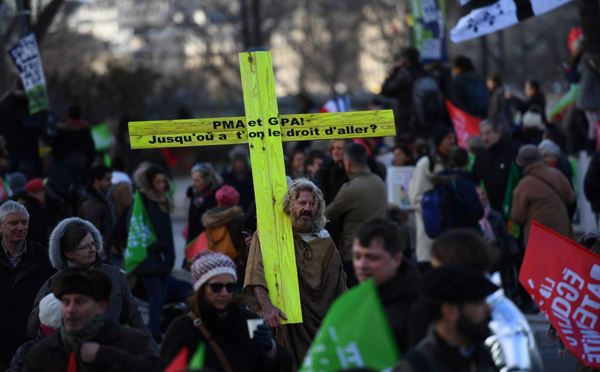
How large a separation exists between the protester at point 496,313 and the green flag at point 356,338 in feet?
1.26

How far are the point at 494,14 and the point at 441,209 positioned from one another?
2.50 meters

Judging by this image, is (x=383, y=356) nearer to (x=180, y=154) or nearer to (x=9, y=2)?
(x=180, y=154)

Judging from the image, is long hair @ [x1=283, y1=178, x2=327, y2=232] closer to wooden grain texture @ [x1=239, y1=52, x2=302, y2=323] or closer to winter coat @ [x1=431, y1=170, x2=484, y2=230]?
wooden grain texture @ [x1=239, y1=52, x2=302, y2=323]

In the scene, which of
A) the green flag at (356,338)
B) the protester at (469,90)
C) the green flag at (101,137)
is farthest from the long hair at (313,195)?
the green flag at (101,137)

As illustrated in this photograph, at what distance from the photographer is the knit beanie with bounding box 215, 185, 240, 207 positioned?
9383mm

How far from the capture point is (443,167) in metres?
11.1

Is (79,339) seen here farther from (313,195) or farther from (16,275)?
(313,195)

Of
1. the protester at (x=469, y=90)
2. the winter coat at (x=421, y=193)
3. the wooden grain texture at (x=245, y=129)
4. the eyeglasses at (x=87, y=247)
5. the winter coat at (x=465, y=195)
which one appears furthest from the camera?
the protester at (x=469, y=90)

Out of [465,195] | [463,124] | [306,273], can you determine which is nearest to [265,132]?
[306,273]

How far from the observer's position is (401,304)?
4.52m

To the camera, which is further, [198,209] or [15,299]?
[198,209]

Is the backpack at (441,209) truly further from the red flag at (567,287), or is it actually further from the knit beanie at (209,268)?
the knit beanie at (209,268)

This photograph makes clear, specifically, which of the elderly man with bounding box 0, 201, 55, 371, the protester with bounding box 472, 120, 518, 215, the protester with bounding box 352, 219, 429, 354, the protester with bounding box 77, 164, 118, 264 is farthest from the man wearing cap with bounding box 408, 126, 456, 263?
the protester with bounding box 352, 219, 429, 354

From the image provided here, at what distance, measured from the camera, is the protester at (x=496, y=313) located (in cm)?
422
